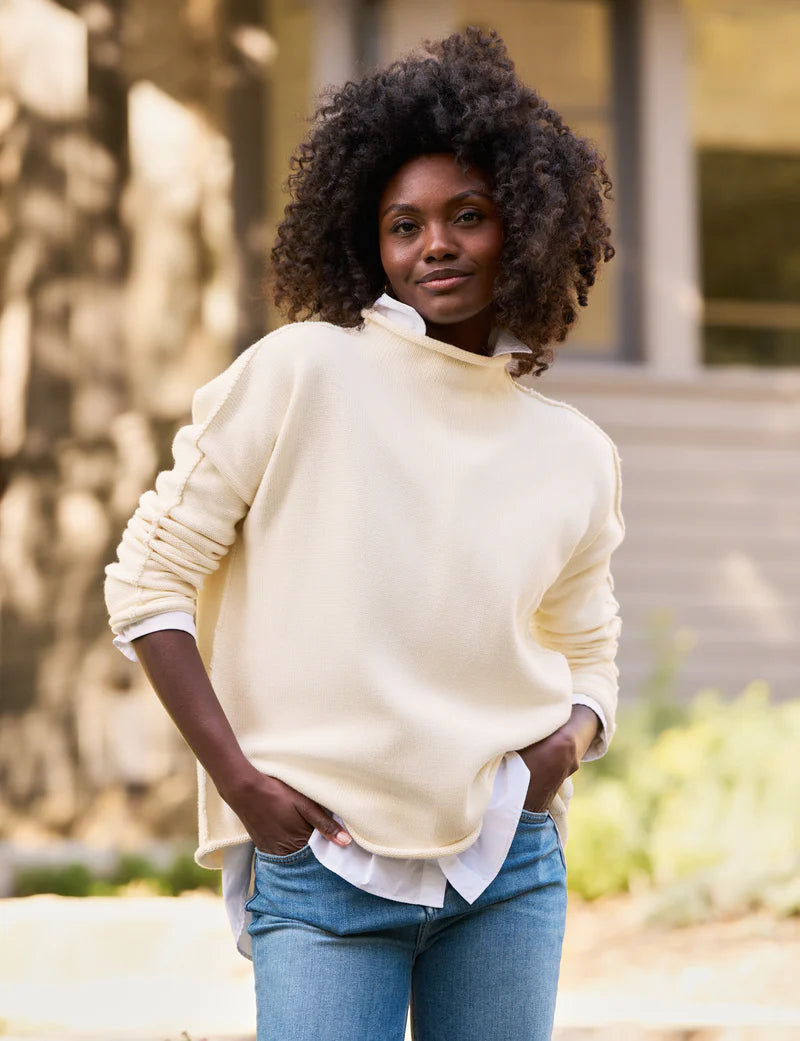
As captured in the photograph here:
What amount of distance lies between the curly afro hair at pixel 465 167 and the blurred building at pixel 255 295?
326 centimetres

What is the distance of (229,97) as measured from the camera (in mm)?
6805

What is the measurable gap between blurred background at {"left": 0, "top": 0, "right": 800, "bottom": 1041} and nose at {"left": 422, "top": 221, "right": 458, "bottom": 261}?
8.89ft

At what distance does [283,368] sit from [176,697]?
444mm

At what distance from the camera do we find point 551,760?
2115 mm

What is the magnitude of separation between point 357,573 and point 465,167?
62 centimetres

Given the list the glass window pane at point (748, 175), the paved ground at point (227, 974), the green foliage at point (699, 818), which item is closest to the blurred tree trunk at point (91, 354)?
the paved ground at point (227, 974)

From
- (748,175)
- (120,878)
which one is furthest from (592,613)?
(748,175)

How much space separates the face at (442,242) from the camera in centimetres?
208

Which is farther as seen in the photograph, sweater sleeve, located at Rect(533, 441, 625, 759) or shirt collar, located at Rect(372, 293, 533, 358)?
sweater sleeve, located at Rect(533, 441, 625, 759)

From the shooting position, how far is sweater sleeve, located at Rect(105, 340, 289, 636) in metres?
1.93

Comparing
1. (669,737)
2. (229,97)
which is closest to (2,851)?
(669,737)

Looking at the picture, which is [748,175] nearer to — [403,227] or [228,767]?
[403,227]

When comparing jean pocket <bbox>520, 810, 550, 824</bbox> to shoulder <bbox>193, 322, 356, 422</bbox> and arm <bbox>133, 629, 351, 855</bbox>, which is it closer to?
arm <bbox>133, 629, 351, 855</bbox>

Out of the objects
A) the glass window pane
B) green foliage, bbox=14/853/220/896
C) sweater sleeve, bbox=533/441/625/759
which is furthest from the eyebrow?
the glass window pane
